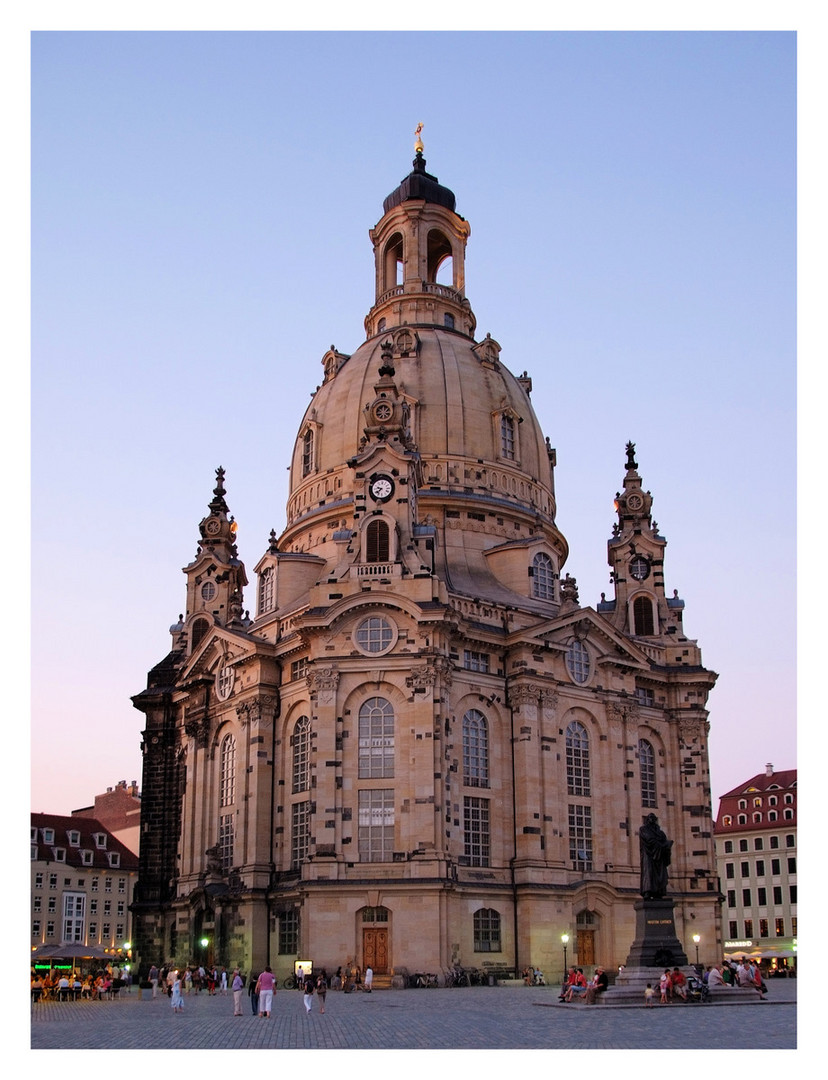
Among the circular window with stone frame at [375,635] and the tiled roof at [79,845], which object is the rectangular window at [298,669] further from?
the tiled roof at [79,845]

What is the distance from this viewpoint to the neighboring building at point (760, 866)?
Answer: 9975 cm

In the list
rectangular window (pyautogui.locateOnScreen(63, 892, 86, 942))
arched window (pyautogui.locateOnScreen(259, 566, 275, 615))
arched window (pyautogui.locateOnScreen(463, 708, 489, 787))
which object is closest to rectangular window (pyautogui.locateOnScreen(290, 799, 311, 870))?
arched window (pyautogui.locateOnScreen(463, 708, 489, 787))

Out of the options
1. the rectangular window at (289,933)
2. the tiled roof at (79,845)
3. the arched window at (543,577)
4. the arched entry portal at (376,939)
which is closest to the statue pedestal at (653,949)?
the arched entry portal at (376,939)

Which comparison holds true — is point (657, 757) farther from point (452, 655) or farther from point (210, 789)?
point (210, 789)

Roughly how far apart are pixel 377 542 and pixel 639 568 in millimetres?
22665

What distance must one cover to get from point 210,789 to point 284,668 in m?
9.78

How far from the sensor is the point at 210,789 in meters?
74.0

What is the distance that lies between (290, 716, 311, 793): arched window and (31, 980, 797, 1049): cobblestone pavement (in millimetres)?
20212

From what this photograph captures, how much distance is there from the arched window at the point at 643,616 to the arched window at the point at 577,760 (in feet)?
40.3

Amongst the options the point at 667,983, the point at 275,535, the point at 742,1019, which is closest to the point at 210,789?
the point at 275,535

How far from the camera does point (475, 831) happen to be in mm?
65062

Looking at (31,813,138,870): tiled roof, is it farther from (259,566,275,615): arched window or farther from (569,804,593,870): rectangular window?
(569,804,593,870): rectangular window

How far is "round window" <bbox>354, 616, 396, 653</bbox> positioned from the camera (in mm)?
64500
